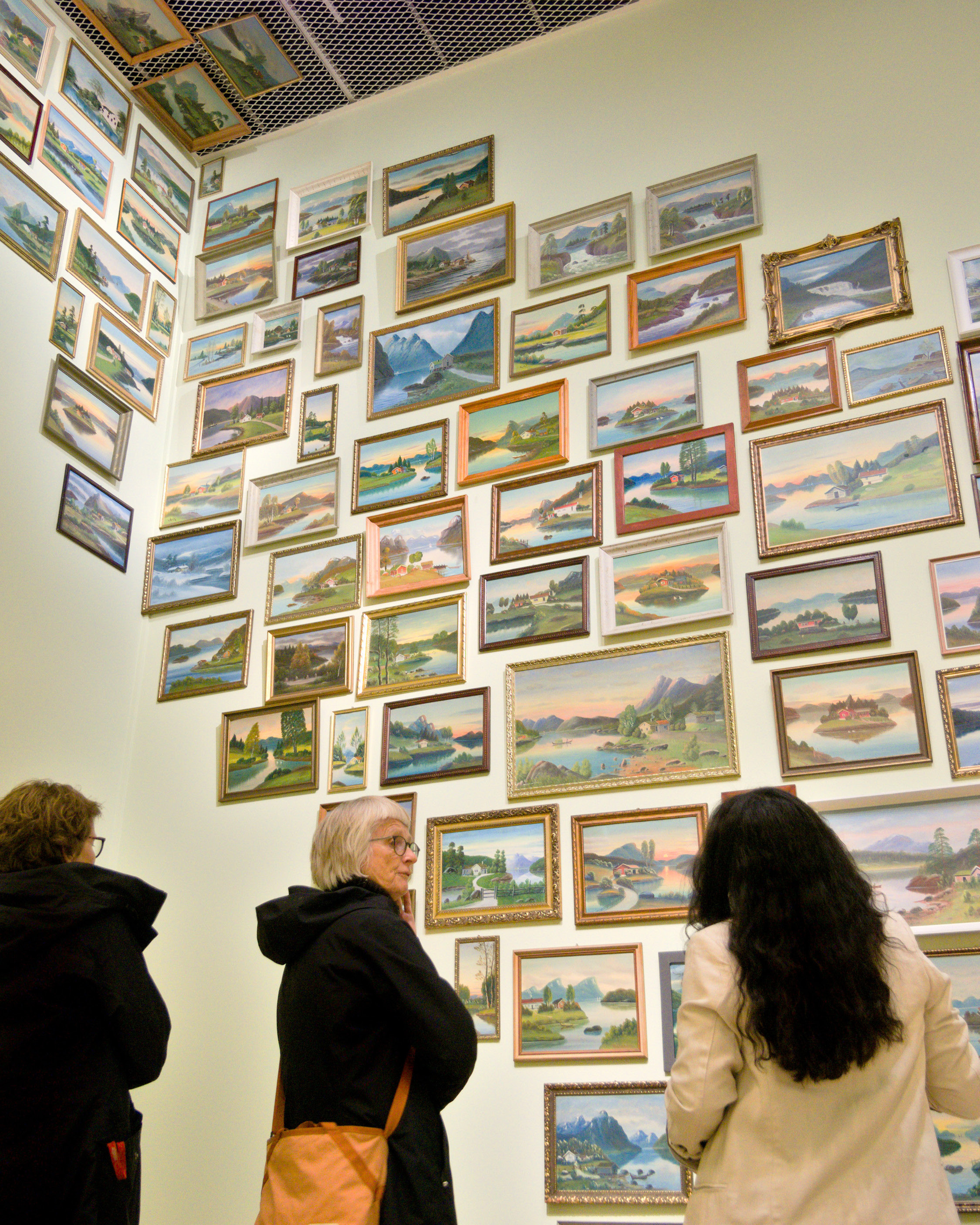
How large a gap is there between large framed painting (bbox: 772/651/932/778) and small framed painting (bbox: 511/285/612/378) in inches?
85.0

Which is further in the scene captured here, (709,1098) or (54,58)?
(54,58)

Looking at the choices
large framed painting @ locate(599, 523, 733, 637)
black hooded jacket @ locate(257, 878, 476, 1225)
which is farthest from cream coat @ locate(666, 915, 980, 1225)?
large framed painting @ locate(599, 523, 733, 637)

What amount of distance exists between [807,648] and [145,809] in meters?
3.57

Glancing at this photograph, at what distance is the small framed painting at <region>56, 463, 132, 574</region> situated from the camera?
6234 mm

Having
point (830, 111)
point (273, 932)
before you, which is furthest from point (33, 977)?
point (830, 111)

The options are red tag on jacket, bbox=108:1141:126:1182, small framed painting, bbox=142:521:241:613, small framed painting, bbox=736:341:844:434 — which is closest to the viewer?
red tag on jacket, bbox=108:1141:126:1182

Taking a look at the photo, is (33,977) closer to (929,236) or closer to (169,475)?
(169,475)

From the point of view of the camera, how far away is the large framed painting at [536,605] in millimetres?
5539

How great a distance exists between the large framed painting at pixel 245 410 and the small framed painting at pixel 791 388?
9.16ft

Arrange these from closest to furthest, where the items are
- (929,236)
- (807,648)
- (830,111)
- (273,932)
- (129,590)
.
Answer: (273,932)
(807,648)
(929,236)
(830,111)
(129,590)

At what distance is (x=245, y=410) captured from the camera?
7.02 metres

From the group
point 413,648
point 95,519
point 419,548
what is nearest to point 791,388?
point 419,548

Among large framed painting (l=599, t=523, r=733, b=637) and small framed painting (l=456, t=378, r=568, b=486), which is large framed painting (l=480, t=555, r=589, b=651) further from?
small framed painting (l=456, t=378, r=568, b=486)

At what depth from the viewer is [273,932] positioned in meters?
3.55
